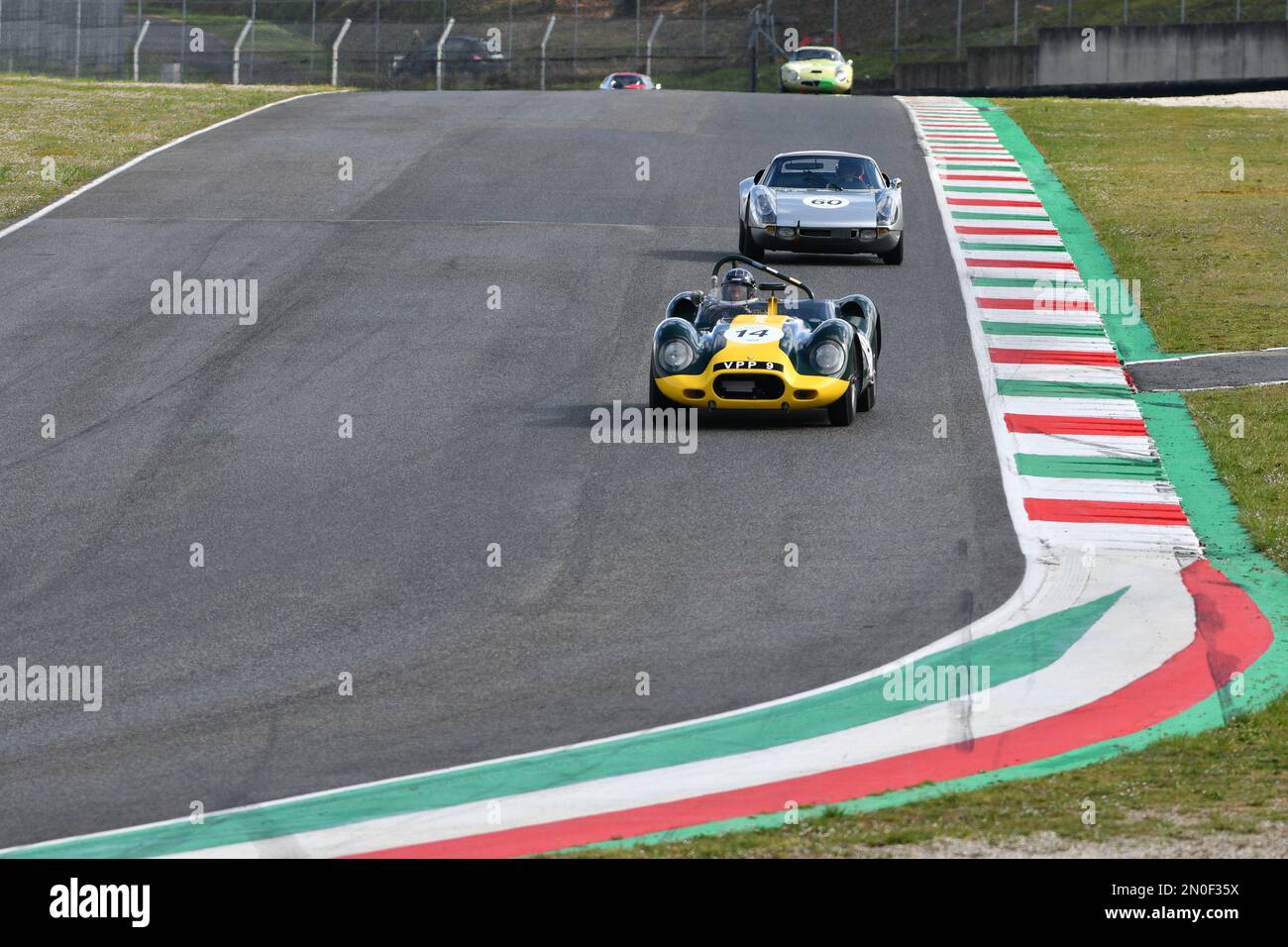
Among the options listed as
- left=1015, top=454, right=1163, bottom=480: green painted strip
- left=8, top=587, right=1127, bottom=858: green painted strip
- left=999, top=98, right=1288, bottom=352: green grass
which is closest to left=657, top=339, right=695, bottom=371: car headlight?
left=1015, top=454, right=1163, bottom=480: green painted strip

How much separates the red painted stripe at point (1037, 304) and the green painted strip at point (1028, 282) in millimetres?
654

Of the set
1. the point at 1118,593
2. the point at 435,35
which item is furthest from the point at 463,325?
the point at 435,35

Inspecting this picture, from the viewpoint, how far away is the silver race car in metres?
22.0

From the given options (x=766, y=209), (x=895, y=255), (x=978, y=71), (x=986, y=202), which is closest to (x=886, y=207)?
(x=895, y=255)

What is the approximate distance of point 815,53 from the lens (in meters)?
47.4

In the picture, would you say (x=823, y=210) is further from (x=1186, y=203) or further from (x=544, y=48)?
(x=544, y=48)

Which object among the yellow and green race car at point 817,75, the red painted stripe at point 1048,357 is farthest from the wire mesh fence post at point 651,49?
the red painted stripe at point 1048,357

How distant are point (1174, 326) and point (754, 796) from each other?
42.4 feet

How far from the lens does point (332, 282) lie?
21312 millimetres

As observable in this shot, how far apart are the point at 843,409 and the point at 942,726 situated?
6.46 metres

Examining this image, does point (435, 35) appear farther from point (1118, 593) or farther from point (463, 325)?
point (1118, 593)

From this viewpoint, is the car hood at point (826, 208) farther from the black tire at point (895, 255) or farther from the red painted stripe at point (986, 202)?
the red painted stripe at point (986, 202)

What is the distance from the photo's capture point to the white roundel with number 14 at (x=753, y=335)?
15.1 meters

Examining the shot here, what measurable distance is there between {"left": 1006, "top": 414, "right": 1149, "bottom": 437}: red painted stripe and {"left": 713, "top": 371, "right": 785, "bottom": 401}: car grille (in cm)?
214
